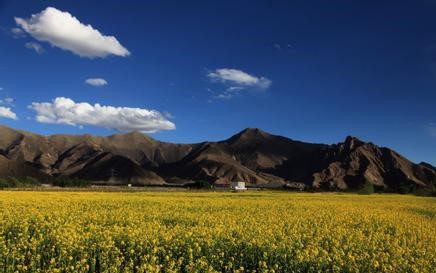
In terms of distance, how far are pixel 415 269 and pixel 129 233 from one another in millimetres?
8538

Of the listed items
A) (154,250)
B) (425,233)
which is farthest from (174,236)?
(425,233)

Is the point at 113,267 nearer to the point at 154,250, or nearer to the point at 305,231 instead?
the point at 154,250

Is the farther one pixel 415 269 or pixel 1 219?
pixel 1 219

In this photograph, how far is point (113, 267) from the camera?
1174 cm

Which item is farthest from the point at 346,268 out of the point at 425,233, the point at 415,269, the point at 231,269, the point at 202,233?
the point at 425,233

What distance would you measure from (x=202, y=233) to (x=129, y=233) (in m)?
2.35

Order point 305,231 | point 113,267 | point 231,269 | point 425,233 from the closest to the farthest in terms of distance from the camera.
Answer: point 113,267 < point 231,269 < point 305,231 < point 425,233

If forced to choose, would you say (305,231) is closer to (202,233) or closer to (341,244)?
(341,244)

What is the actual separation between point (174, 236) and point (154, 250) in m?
2.24

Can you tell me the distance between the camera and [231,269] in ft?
46.8

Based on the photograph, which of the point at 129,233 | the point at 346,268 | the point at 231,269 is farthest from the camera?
the point at 129,233

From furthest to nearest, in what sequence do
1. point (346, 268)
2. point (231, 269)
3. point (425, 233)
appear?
point (425, 233), point (231, 269), point (346, 268)

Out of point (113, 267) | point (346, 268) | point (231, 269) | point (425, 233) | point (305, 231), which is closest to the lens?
point (113, 267)

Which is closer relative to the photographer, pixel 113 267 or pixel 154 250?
pixel 113 267
